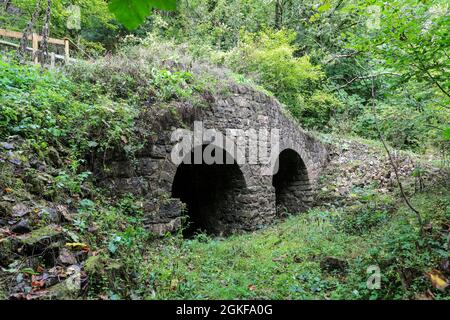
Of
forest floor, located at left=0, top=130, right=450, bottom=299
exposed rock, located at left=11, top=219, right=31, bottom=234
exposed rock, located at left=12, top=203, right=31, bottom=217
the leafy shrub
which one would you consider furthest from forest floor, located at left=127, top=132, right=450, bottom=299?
the leafy shrub

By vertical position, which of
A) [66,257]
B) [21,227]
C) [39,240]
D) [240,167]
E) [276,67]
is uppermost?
[276,67]

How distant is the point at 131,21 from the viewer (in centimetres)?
109

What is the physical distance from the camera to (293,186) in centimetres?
963

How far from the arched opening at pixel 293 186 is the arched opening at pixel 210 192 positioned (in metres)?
2.36

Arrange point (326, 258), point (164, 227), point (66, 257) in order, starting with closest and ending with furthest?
point (66, 257) < point (326, 258) < point (164, 227)

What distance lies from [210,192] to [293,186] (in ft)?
9.35

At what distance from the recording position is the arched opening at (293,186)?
9.44 m

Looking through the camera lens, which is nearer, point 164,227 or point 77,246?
point 77,246

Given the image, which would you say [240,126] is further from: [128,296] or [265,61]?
[128,296]

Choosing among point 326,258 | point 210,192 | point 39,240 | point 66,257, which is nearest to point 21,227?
point 39,240

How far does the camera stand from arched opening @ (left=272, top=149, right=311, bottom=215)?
9.44 meters

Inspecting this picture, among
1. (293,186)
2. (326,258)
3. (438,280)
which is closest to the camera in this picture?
(438,280)

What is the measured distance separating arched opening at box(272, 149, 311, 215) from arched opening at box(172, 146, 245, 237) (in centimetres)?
236

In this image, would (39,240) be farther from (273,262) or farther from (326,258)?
(326,258)
